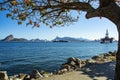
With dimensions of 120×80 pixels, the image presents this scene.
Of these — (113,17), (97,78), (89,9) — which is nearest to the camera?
(113,17)

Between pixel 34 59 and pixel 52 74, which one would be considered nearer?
pixel 52 74

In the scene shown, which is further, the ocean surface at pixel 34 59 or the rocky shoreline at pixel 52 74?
the ocean surface at pixel 34 59

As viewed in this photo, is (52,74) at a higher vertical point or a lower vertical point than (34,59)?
higher

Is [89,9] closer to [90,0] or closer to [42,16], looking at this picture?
[90,0]

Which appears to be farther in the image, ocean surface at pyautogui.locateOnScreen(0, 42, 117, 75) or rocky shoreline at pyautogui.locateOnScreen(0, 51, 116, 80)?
ocean surface at pyautogui.locateOnScreen(0, 42, 117, 75)

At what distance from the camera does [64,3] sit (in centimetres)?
991

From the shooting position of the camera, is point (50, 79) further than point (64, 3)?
Yes

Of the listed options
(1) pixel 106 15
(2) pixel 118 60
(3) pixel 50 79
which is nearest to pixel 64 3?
(1) pixel 106 15

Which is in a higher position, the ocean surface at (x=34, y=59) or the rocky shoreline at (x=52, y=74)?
the rocky shoreline at (x=52, y=74)

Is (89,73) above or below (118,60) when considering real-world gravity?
below

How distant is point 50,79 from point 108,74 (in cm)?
446

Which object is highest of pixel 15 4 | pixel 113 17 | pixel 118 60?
pixel 15 4

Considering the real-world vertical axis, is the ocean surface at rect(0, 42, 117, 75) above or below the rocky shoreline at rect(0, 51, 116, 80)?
below

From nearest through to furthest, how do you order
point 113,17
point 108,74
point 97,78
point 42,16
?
1. point 113,17
2. point 42,16
3. point 97,78
4. point 108,74
